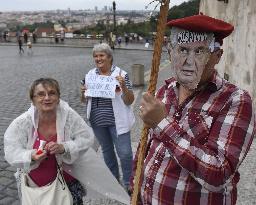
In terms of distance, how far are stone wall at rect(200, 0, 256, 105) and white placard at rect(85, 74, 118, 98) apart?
10.5 feet

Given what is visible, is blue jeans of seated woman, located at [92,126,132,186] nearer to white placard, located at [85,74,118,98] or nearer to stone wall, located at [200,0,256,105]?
white placard, located at [85,74,118,98]

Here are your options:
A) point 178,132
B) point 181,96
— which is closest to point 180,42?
point 181,96

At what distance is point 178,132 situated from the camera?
1683mm

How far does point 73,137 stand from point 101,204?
1180 mm

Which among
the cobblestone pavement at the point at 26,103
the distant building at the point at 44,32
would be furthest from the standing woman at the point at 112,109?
the distant building at the point at 44,32

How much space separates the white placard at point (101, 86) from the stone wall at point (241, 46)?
3.20 m

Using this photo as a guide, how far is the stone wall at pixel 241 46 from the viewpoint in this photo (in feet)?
22.3

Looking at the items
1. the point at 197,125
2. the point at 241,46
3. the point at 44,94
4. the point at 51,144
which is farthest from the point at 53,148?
the point at 241,46

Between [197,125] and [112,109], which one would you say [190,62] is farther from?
[112,109]

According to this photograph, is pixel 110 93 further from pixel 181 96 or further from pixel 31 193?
pixel 181 96

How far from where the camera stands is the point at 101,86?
4.21 m

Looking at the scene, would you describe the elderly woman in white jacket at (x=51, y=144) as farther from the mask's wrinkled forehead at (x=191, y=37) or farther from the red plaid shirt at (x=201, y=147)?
the mask's wrinkled forehead at (x=191, y=37)

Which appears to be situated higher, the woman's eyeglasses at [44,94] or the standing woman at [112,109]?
the woman's eyeglasses at [44,94]

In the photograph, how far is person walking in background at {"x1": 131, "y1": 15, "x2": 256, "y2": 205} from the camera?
1652 millimetres
